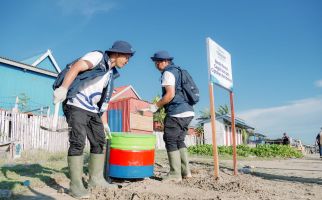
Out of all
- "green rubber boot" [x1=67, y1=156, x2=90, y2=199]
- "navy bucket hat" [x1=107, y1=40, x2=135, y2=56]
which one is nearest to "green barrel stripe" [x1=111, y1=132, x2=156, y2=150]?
"green rubber boot" [x1=67, y1=156, x2=90, y2=199]

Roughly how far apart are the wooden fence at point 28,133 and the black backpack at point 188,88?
9021 millimetres

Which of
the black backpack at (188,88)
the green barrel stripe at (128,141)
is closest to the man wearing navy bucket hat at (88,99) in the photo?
the green barrel stripe at (128,141)

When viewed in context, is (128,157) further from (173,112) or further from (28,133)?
(28,133)

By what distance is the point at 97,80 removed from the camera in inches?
158

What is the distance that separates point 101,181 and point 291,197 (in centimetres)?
234

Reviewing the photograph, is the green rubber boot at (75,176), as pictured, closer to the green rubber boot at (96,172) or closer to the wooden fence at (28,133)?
the green rubber boot at (96,172)

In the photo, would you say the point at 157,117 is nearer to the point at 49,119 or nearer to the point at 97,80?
the point at 49,119

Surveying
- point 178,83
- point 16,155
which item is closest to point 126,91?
point 16,155

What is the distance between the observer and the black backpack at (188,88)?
5090mm

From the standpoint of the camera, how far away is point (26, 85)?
21078 mm

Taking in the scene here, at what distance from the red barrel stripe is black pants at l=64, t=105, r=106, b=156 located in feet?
1.71

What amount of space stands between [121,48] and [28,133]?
1063 cm

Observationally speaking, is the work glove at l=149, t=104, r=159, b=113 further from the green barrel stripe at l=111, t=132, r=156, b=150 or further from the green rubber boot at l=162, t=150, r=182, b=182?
the green rubber boot at l=162, t=150, r=182, b=182

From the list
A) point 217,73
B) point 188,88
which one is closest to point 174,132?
point 188,88
